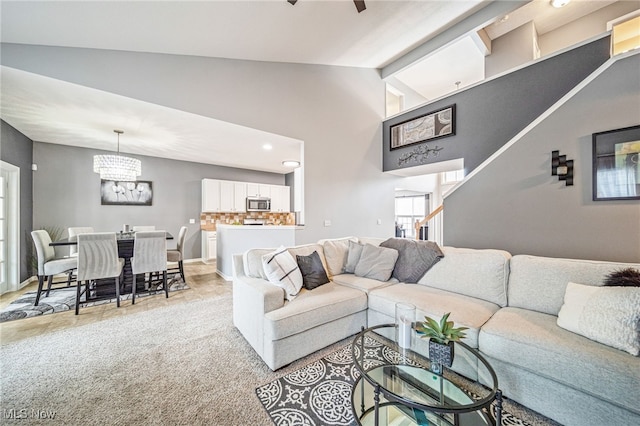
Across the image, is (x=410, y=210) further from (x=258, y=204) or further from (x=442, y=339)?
(x=442, y=339)

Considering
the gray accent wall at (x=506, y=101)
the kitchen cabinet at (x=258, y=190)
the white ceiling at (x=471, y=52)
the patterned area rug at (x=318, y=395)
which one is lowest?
the patterned area rug at (x=318, y=395)

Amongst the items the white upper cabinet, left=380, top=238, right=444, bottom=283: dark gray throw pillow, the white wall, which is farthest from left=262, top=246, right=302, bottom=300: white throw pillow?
the white upper cabinet

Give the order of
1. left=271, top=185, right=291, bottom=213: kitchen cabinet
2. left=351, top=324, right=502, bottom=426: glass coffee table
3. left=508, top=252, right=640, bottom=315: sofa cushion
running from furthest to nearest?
left=271, top=185, right=291, bottom=213: kitchen cabinet, left=508, top=252, right=640, bottom=315: sofa cushion, left=351, top=324, right=502, bottom=426: glass coffee table

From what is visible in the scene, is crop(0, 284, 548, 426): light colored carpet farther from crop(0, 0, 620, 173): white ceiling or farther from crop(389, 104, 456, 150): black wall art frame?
Result: crop(389, 104, 456, 150): black wall art frame

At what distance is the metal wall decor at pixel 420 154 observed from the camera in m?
4.28

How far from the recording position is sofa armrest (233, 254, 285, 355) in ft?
6.35

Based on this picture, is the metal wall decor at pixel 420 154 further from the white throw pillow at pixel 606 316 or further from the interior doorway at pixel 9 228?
the interior doorway at pixel 9 228

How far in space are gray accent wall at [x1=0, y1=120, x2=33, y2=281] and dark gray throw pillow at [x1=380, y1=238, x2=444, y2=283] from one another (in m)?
5.58

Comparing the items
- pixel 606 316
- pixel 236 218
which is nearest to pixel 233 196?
pixel 236 218

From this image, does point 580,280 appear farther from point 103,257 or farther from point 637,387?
point 103,257

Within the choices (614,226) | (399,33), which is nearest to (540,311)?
(614,226)

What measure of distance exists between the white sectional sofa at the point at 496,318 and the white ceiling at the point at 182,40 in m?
2.64

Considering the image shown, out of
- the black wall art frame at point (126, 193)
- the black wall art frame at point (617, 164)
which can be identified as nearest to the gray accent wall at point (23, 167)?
the black wall art frame at point (126, 193)

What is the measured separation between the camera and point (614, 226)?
7.38 ft
